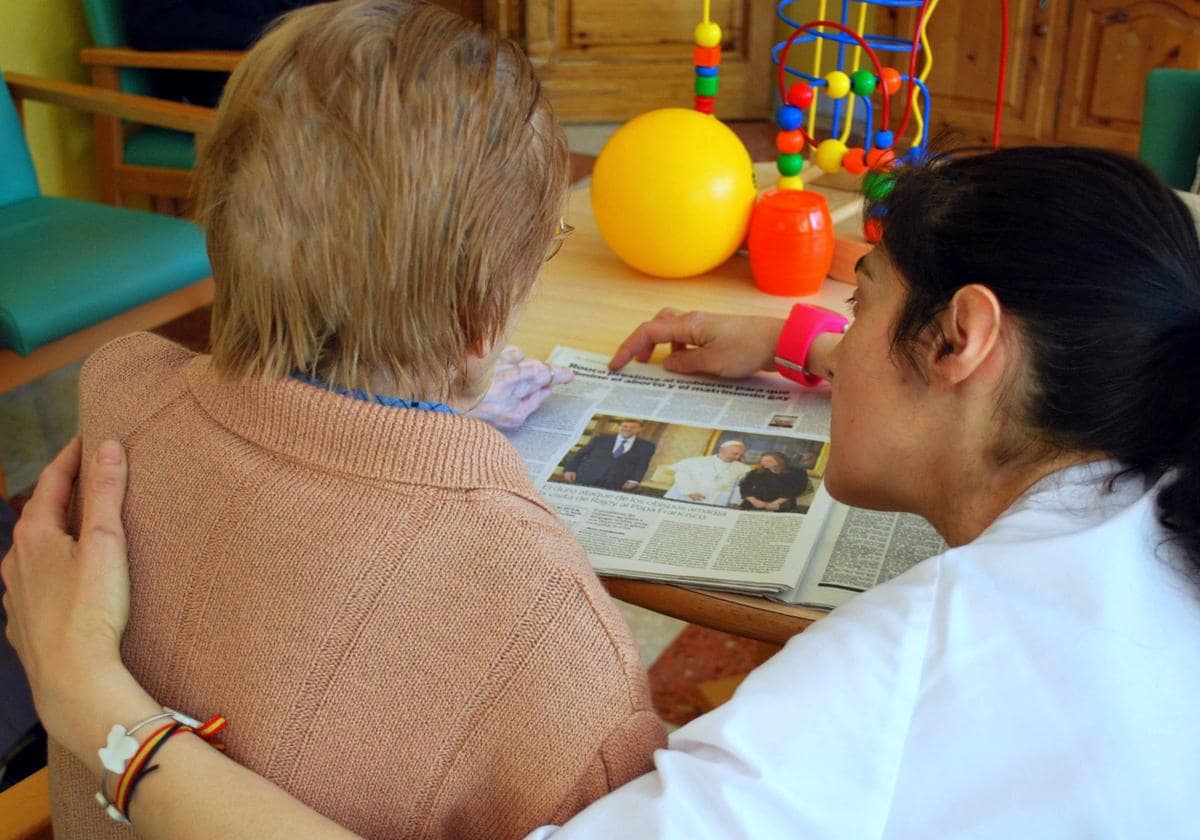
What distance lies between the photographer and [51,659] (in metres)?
0.72

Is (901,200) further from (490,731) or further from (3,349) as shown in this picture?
(3,349)

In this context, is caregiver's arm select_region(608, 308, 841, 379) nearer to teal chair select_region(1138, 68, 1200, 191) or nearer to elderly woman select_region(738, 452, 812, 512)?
elderly woman select_region(738, 452, 812, 512)

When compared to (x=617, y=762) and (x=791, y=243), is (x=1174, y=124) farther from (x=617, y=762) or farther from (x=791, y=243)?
(x=617, y=762)

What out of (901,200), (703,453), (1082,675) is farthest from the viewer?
(703,453)

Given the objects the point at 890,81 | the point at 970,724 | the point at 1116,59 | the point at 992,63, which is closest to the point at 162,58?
the point at 890,81

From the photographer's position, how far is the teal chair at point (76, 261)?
199 centimetres

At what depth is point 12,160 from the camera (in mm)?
2473

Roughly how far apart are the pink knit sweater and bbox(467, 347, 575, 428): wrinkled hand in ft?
1.23

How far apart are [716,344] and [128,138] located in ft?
7.11

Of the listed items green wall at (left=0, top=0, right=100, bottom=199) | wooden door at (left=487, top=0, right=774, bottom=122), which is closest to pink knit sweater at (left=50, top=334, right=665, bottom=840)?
green wall at (left=0, top=0, right=100, bottom=199)

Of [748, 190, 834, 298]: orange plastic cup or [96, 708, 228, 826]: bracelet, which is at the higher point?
[748, 190, 834, 298]: orange plastic cup

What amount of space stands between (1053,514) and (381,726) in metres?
0.41

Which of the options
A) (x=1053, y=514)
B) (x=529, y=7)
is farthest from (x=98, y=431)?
(x=529, y=7)

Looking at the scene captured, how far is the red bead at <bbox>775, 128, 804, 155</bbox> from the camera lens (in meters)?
1.57
